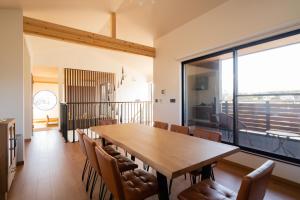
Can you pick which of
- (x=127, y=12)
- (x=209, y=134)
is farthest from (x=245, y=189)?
(x=127, y=12)

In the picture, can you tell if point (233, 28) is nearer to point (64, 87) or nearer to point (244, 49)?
point (244, 49)

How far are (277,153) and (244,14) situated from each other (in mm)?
2269

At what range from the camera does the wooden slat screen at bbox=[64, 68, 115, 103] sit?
23.5 ft

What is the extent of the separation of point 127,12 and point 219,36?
2.29m

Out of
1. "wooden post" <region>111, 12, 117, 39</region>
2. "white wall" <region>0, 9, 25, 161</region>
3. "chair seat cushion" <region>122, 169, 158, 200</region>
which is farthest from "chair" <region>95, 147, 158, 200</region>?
"wooden post" <region>111, 12, 117, 39</region>

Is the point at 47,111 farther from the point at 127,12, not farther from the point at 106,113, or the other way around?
the point at 127,12

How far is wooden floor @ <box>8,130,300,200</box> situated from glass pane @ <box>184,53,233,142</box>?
87cm

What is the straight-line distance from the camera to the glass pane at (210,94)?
10.6 ft

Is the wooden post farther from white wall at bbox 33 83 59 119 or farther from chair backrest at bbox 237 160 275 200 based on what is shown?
white wall at bbox 33 83 59 119

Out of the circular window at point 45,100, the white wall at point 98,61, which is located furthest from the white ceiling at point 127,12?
the circular window at point 45,100

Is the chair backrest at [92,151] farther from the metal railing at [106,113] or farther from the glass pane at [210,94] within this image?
the metal railing at [106,113]

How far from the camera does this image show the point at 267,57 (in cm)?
290

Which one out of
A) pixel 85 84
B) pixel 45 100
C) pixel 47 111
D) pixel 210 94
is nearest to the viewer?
pixel 210 94

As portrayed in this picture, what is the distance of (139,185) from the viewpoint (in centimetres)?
154
